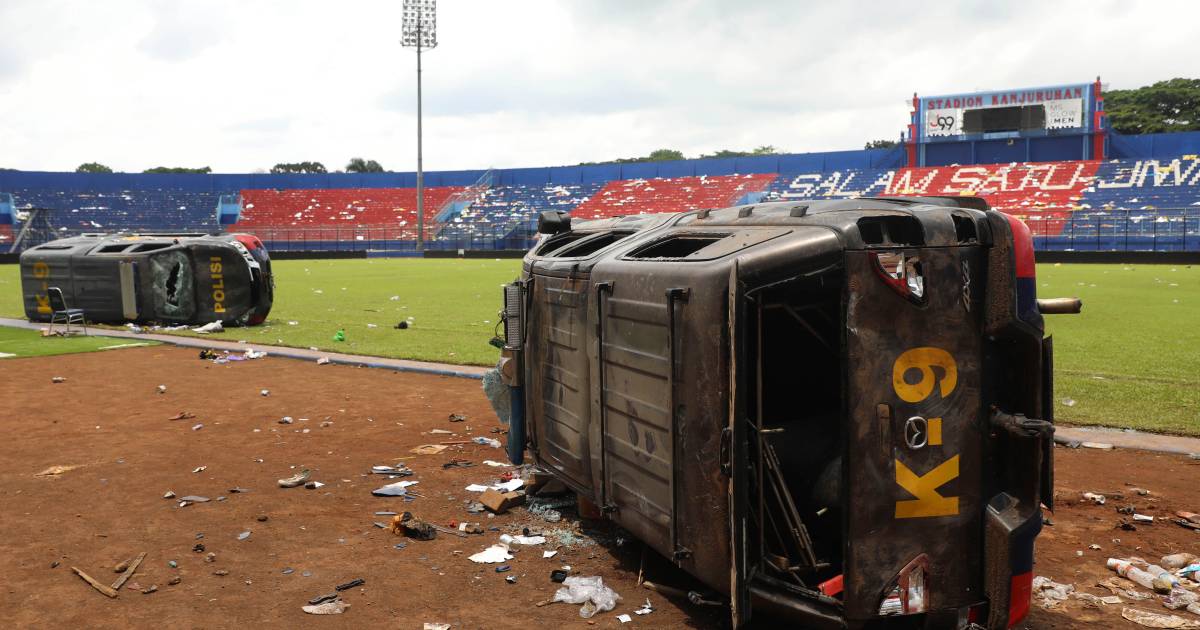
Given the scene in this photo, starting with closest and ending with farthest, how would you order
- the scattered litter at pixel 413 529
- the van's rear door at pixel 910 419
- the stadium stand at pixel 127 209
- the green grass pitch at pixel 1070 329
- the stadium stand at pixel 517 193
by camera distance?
the van's rear door at pixel 910 419
the scattered litter at pixel 413 529
the green grass pitch at pixel 1070 329
the stadium stand at pixel 517 193
the stadium stand at pixel 127 209

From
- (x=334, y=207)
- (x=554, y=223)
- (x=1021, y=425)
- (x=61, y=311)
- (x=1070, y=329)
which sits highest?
(x=334, y=207)

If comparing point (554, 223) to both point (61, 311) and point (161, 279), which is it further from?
point (161, 279)

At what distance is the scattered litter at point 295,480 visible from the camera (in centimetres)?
642

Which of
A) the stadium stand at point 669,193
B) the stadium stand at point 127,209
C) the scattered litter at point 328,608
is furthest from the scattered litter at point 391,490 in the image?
the stadium stand at point 127,209

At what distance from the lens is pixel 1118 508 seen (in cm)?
562

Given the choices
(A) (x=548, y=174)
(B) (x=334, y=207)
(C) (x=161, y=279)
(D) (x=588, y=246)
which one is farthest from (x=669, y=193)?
(D) (x=588, y=246)

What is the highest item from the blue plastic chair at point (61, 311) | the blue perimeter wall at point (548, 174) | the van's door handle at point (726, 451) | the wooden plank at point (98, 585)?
the blue perimeter wall at point (548, 174)

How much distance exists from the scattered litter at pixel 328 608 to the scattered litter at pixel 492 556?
81cm

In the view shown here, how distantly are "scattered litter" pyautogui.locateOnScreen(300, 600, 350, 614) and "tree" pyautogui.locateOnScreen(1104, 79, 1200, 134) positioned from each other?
83.0 m

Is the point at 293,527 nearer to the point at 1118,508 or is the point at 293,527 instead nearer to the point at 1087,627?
the point at 1087,627

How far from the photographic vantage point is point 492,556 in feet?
16.3

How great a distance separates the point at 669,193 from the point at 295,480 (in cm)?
6158

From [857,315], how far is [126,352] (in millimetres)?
12821

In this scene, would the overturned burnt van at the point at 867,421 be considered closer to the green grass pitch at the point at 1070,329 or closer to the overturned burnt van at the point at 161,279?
the green grass pitch at the point at 1070,329
